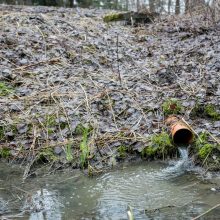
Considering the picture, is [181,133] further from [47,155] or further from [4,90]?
[4,90]

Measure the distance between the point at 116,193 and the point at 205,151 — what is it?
1429 millimetres

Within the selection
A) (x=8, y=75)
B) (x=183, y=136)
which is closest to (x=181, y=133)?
(x=183, y=136)

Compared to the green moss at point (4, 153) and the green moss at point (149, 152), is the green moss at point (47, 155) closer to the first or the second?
the green moss at point (4, 153)

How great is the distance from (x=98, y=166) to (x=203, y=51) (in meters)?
5.32

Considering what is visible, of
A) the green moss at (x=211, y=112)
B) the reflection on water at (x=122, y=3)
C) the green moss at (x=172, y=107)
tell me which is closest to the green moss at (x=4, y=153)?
the green moss at (x=172, y=107)

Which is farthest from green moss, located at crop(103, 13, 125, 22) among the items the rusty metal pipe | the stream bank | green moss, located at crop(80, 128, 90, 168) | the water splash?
the water splash

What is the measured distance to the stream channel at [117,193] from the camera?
3922mm

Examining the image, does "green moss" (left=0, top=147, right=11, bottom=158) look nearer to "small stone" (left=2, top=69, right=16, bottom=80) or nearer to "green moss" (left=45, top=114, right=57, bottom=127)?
"green moss" (left=45, top=114, right=57, bottom=127)

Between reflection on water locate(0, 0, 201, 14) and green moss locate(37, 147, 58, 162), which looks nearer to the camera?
green moss locate(37, 147, 58, 162)

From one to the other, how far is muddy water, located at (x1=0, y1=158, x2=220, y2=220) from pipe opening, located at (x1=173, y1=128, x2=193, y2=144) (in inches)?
12.1

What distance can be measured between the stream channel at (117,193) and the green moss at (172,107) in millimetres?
991

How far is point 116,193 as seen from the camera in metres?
4.43

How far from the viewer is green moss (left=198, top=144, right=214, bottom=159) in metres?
5.08

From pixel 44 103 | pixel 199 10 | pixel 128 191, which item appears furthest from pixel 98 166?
pixel 199 10
